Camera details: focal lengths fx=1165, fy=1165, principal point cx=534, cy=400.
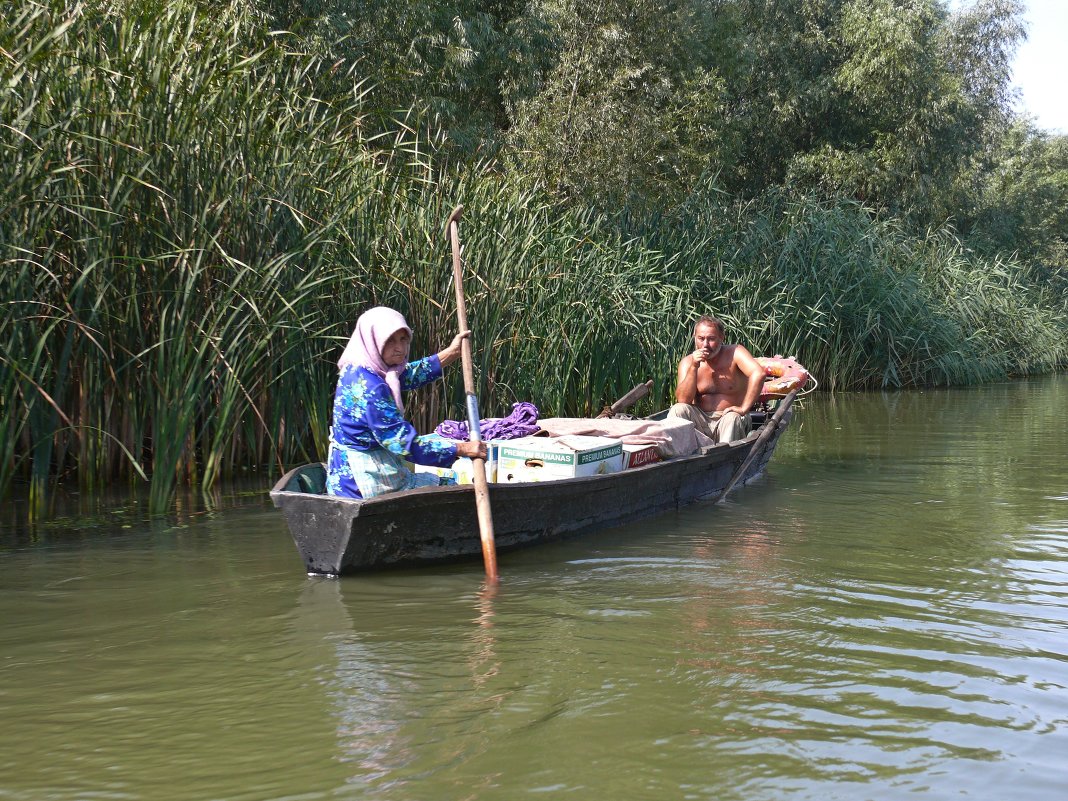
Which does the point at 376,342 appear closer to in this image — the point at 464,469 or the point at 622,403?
the point at 464,469

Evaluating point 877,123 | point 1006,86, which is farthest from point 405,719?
point 1006,86

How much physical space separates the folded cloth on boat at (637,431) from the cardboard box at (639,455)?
0.04 m

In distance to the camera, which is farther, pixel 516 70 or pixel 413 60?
pixel 516 70

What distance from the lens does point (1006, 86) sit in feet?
94.7

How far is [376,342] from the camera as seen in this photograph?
5.68 meters

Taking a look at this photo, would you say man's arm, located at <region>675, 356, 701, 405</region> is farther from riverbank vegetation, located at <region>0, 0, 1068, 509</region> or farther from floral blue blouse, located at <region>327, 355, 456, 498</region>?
floral blue blouse, located at <region>327, 355, 456, 498</region>

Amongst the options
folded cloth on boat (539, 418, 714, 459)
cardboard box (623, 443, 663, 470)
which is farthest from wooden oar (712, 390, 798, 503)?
cardboard box (623, 443, 663, 470)

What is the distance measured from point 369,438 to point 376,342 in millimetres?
479

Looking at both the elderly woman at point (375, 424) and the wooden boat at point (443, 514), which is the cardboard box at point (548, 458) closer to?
the wooden boat at point (443, 514)

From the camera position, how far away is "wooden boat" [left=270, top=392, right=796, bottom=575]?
5.54m

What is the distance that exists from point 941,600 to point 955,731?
1698mm

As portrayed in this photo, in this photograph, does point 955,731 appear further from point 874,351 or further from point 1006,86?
point 1006,86

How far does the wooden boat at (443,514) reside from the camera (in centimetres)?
554

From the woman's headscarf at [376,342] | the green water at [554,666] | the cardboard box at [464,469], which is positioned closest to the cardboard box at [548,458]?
the cardboard box at [464,469]
